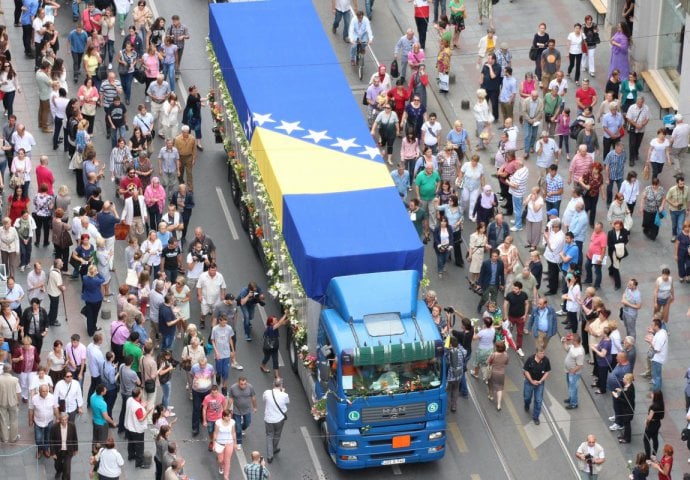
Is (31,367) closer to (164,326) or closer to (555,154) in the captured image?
(164,326)

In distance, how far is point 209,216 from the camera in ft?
143

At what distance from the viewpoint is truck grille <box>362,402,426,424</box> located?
35.3m

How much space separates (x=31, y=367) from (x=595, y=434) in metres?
10.8

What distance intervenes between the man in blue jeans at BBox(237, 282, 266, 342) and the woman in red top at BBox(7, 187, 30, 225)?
5.17 metres

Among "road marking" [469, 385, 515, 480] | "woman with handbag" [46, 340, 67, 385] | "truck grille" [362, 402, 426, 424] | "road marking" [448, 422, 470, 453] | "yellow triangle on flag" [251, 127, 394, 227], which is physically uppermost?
"yellow triangle on flag" [251, 127, 394, 227]

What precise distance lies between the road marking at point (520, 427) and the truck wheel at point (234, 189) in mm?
8469

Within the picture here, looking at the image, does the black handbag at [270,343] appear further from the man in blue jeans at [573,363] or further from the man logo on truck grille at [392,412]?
the man in blue jeans at [573,363]

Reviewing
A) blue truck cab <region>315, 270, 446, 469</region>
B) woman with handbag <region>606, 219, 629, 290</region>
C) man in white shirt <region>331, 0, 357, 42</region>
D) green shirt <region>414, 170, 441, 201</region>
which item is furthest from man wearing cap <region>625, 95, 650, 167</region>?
blue truck cab <region>315, 270, 446, 469</region>

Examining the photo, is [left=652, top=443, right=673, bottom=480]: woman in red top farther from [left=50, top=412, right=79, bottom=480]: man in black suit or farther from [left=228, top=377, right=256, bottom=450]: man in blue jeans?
[left=50, top=412, right=79, bottom=480]: man in black suit

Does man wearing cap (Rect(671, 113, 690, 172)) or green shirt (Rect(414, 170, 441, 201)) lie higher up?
green shirt (Rect(414, 170, 441, 201))

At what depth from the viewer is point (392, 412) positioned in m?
35.4

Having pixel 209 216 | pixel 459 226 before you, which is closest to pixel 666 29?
pixel 459 226

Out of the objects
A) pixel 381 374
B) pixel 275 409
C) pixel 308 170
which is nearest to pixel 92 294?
pixel 308 170

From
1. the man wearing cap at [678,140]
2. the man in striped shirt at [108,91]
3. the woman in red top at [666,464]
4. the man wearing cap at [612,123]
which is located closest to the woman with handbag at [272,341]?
the woman in red top at [666,464]
